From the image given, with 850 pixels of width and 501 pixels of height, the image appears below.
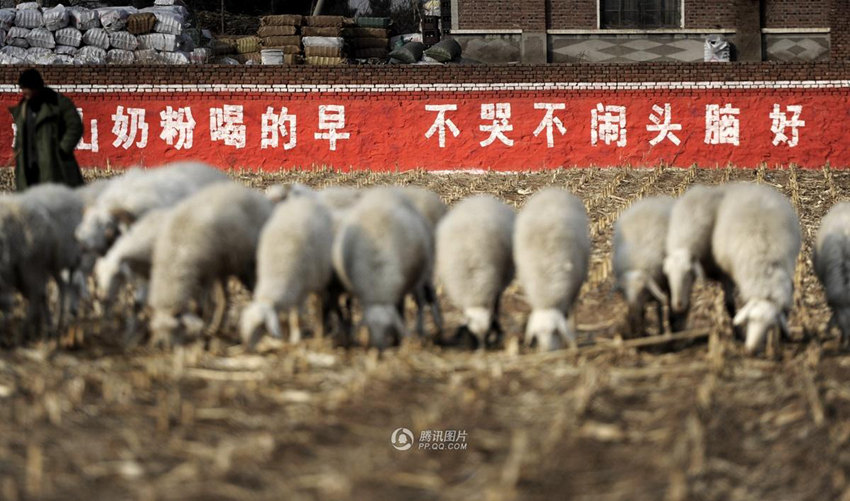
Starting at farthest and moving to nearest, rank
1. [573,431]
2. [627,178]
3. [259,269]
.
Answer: [627,178] → [259,269] → [573,431]

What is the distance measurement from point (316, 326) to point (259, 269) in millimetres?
778

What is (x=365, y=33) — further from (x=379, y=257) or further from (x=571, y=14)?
(x=379, y=257)

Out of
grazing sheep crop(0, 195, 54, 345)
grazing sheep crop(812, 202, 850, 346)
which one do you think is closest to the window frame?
grazing sheep crop(812, 202, 850, 346)

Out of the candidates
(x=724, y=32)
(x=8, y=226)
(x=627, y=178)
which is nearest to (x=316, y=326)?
(x=8, y=226)

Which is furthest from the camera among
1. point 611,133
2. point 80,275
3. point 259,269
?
point 611,133

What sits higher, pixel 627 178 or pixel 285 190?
pixel 285 190

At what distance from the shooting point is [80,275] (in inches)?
330

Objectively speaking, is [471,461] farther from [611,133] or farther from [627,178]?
[611,133]

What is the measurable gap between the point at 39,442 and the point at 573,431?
256 centimetres

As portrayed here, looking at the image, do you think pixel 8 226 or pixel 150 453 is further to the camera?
pixel 8 226

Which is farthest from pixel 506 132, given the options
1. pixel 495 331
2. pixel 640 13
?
pixel 495 331

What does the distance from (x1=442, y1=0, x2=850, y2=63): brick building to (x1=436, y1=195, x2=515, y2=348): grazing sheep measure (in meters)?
15.5

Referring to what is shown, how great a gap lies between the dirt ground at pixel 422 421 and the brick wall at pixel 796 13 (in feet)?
53.4

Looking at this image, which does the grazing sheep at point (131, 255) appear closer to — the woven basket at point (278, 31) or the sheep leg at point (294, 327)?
the sheep leg at point (294, 327)
